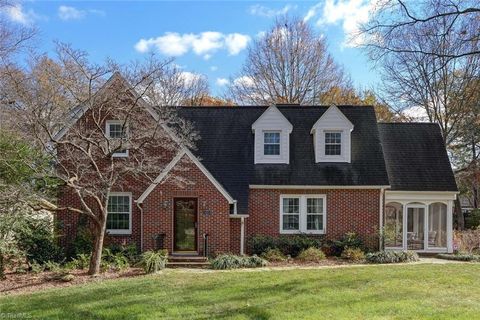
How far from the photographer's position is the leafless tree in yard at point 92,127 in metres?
13.8

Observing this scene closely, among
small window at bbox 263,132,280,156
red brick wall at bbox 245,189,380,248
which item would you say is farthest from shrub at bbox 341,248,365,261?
small window at bbox 263,132,280,156

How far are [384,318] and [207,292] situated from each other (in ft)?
14.6

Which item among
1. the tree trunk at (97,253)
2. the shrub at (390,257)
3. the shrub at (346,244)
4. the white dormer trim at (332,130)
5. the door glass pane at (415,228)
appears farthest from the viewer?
the door glass pane at (415,228)

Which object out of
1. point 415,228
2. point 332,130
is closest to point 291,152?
point 332,130

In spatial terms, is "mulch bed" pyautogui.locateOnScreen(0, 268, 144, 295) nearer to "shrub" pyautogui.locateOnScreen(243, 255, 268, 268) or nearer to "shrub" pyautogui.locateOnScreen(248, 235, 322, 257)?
"shrub" pyautogui.locateOnScreen(243, 255, 268, 268)

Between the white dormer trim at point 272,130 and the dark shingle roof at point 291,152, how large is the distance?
319mm

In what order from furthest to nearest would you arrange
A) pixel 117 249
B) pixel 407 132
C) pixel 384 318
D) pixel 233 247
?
pixel 407 132, pixel 233 247, pixel 117 249, pixel 384 318

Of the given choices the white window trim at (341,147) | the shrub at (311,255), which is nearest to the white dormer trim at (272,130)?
the white window trim at (341,147)

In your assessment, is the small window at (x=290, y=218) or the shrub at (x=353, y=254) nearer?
the shrub at (x=353, y=254)

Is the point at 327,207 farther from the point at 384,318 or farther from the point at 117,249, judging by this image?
the point at 384,318

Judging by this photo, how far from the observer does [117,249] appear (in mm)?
17234

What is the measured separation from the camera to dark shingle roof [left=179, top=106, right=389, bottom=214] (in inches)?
760

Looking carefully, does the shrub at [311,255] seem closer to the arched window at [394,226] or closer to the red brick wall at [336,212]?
the red brick wall at [336,212]

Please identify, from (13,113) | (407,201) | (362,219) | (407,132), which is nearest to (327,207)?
(362,219)
